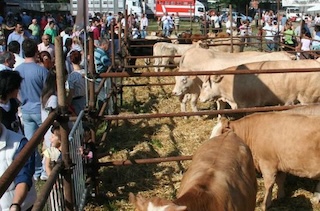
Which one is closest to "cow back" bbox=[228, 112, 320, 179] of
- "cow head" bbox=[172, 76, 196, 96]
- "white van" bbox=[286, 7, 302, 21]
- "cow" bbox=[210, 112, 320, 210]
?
"cow" bbox=[210, 112, 320, 210]

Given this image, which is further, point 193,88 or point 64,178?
point 193,88

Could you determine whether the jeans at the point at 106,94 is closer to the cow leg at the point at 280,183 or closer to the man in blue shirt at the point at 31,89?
the man in blue shirt at the point at 31,89

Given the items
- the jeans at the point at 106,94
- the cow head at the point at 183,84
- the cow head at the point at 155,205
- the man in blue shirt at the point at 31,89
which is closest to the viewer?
the cow head at the point at 155,205

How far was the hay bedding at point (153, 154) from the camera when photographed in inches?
186

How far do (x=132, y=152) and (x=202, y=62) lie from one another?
151 inches

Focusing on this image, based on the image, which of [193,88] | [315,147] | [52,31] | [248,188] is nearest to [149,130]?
[193,88]

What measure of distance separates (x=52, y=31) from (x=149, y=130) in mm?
7800

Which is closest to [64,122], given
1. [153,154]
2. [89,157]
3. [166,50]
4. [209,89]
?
[89,157]

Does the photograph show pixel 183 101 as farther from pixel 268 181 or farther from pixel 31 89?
pixel 268 181

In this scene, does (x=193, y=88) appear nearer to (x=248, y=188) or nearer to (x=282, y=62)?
(x=282, y=62)

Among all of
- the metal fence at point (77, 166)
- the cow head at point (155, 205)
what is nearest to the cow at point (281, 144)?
the metal fence at point (77, 166)

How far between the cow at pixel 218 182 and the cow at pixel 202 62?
4541mm

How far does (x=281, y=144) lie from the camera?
436cm

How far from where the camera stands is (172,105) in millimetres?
9125
